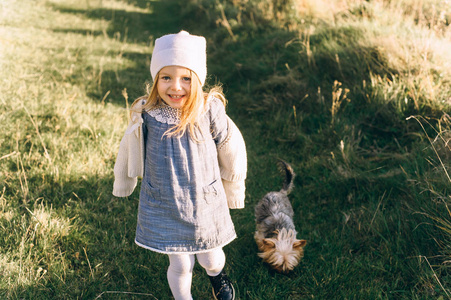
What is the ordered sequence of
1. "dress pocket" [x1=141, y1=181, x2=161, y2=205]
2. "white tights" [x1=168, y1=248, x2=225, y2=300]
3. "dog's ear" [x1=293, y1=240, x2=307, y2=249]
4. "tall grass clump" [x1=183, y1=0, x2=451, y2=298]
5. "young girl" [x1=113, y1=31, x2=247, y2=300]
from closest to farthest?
"young girl" [x1=113, y1=31, x2=247, y2=300] < "dress pocket" [x1=141, y1=181, x2=161, y2=205] < "white tights" [x1=168, y1=248, x2=225, y2=300] < "dog's ear" [x1=293, y1=240, x2=307, y2=249] < "tall grass clump" [x1=183, y1=0, x2=451, y2=298]

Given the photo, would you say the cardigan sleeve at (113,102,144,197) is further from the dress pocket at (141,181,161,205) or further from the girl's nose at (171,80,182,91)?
the girl's nose at (171,80,182,91)

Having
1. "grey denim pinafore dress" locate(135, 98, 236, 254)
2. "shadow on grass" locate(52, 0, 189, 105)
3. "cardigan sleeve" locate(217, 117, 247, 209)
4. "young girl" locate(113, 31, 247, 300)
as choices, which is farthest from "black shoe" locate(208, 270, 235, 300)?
"shadow on grass" locate(52, 0, 189, 105)

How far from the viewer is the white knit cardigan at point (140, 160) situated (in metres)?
2.49

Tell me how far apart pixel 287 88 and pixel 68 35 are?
649cm

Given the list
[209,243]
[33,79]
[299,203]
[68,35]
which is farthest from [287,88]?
[68,35]

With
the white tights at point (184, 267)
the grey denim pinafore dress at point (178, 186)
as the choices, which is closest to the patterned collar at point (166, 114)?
the grey denim pinafore dress at point (178, 186)

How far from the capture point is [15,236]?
10.3ft

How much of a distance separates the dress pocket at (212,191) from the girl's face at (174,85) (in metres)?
0.60

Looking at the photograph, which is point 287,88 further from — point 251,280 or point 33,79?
point 33,79

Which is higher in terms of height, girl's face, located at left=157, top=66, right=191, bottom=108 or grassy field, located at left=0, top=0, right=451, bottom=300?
girl's face, located at left=157, top=66, right=191, bottom=108

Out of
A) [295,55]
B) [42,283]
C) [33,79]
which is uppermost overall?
[295,55]

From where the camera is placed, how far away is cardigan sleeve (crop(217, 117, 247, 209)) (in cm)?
263

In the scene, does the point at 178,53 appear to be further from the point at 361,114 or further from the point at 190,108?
the point at 361,114

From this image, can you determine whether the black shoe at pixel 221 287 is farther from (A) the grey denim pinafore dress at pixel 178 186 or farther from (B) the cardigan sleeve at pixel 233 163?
(B) the cardigan sleeve at pixel 233 163
